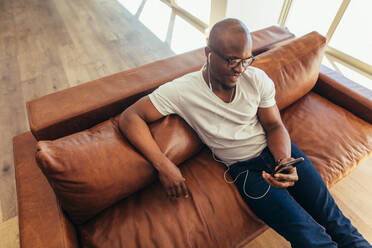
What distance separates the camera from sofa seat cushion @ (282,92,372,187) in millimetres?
1182

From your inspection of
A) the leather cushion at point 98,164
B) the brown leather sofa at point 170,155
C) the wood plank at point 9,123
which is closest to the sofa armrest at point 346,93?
the brown leather sofa at point 170,155

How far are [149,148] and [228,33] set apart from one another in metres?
0.59

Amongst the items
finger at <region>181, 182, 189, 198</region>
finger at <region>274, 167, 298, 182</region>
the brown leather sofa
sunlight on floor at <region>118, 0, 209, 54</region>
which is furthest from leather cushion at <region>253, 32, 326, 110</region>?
sunlight on floor at <region>118, 0, 209, 54</region>

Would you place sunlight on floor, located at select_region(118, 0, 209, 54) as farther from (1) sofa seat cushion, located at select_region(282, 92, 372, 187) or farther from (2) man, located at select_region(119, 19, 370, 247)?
(2) man, located at select_region(119, 19, 370, 247)

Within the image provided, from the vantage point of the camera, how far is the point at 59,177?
77 cm

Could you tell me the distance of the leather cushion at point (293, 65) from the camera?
1316 millimetres

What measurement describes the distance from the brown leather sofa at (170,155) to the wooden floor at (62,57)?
0.46 meters

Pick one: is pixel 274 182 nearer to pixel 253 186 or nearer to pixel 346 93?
pixel 253 186

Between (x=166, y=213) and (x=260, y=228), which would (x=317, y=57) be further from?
(x=166, y=213)

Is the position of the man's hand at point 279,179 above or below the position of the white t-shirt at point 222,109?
below

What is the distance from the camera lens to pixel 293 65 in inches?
53.6

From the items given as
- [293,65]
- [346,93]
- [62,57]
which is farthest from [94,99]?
[62,57]

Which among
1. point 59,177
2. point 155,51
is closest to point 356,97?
point 59,177

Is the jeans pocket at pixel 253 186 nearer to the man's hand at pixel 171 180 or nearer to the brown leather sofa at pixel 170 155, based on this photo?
the brown leather sofa at pixel 170 155
